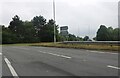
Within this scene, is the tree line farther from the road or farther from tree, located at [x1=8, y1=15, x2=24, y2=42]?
the road

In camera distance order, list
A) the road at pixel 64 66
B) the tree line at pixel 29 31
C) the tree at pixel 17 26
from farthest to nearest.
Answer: the tree at pixel 17 26 < the tree line at pixel 29 31 < the road at pixel 64 66

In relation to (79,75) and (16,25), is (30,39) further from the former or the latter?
(79,75)

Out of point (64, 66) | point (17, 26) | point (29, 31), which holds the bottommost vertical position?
point (64, 66)

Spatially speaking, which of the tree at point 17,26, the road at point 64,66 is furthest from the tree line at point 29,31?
the road at point 64,66

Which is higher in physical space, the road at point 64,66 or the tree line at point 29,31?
the tree line at point 29,31

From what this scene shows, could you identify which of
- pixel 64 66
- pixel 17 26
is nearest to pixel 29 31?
pixel 17 26

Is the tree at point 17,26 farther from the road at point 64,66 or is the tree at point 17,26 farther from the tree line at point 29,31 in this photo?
the road at point 64,66

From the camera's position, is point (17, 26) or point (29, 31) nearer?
point (29, 31)

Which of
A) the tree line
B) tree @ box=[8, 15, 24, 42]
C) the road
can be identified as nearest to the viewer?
the road

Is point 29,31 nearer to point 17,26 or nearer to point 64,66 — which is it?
point 17,26

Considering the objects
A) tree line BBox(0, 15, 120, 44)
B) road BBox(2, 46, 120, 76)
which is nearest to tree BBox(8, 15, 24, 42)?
tree line BBox(0, 15, 120, 44)

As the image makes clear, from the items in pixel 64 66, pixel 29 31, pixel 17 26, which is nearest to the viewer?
pixel 64 66

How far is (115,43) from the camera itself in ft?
93.6

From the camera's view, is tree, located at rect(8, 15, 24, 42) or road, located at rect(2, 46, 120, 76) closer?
road, located at rect(2, 46, 120, 76)
